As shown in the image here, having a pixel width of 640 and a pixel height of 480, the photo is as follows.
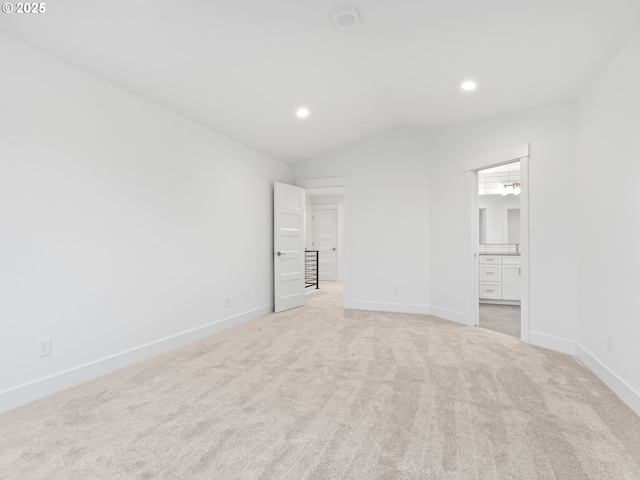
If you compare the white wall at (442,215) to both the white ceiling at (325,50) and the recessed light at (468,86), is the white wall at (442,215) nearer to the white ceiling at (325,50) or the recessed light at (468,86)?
the white ceiling at (325,50)

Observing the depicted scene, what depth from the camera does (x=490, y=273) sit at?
598cm

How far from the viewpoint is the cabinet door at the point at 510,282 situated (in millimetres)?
5777

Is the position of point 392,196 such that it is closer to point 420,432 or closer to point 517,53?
point 517,53

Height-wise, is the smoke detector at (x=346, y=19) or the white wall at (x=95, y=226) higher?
the smoke detector at (x=346, y=19)

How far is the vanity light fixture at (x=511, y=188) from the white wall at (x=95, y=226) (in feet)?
16.6

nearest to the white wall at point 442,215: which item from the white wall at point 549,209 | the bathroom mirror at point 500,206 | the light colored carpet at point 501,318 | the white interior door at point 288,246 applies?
the white wall at point 549,209

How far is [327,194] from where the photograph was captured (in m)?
9.52

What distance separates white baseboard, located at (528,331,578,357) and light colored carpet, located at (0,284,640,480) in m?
0.19

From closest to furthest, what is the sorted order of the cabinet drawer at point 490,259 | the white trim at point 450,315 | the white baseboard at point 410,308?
the white trim at point 450,315
the white baseboard at point 410,308
the cabinet drawer at point 490,259

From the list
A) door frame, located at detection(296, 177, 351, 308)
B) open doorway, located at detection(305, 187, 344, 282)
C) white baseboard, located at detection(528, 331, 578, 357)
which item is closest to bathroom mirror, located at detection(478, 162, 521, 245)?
door frame, located at detection(296, 177, 351, 308)

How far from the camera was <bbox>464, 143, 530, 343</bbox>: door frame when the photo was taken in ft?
12.1

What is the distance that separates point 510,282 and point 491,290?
1.07 ft

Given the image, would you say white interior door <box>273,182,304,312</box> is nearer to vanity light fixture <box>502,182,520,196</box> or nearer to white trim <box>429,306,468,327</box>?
white trim <box>429,306,468,327</box>

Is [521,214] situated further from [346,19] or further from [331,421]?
[331,421]
